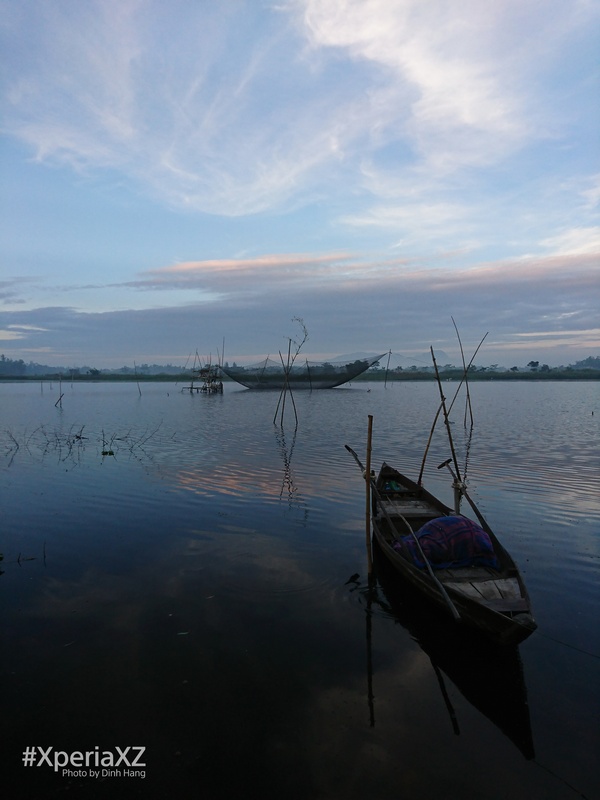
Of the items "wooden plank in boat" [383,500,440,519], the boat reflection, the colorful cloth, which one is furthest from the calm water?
"wooden plank in boat" [383,500,440,519]

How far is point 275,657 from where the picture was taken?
15.2ft

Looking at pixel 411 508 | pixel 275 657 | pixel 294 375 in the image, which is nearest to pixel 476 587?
pixel 275 657

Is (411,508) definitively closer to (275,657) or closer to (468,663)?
(468,663)

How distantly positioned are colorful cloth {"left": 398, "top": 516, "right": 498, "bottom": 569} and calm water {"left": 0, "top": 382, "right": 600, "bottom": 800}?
0.61 m

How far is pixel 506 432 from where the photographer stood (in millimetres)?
20406

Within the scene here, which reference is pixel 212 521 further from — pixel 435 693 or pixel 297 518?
pixel 435 693

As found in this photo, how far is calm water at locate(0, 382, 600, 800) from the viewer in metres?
3.38

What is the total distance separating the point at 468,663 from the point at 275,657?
1.78 m

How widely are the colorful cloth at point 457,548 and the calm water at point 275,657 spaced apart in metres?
0.61

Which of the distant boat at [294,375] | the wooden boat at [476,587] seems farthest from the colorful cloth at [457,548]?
the distant boat at [294,375]

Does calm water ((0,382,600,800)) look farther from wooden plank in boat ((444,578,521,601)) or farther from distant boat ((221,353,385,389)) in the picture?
distant boat ((221,353,385,389))

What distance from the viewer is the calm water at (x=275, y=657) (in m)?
3.38

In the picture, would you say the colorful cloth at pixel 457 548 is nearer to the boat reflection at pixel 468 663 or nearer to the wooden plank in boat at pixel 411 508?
the boat reflection at pixel 468 663

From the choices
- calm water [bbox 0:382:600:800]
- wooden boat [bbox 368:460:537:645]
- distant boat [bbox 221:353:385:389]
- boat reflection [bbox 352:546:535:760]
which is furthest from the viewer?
distant boat [bbox 221:353:385:389]
